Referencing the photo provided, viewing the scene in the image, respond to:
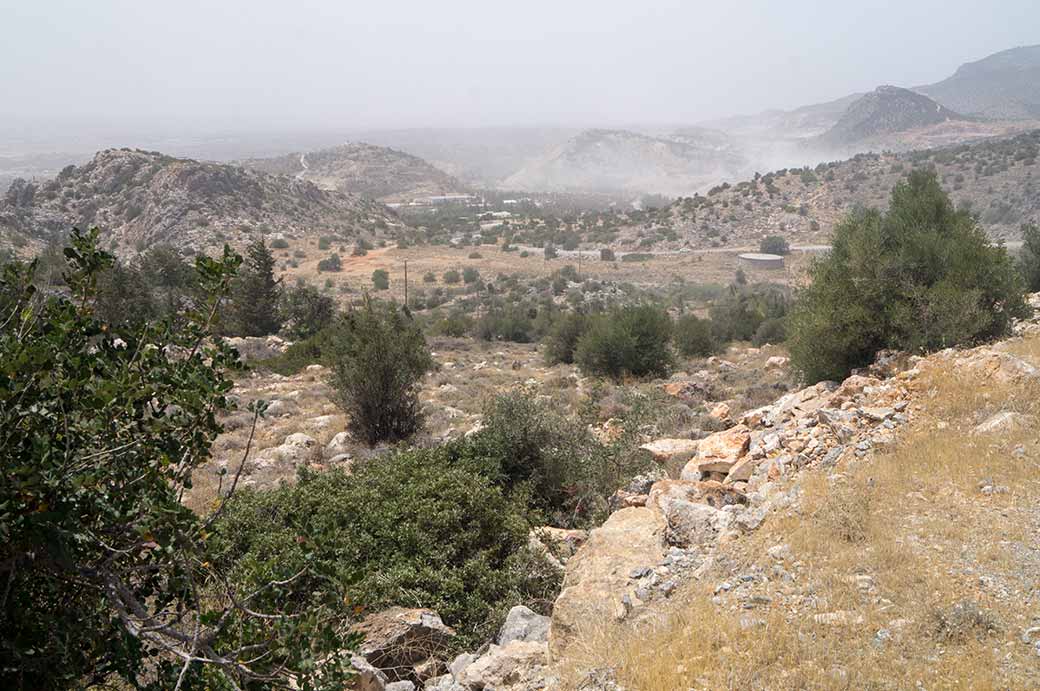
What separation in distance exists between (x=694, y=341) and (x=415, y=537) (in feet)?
62.7

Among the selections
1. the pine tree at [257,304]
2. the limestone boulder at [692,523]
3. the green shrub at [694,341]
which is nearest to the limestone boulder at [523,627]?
the limestone boulder at [692,523]

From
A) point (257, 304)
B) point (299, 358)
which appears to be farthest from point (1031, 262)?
point (257, 304)

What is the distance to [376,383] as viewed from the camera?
11.5 meters

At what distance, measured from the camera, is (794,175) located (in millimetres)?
79188

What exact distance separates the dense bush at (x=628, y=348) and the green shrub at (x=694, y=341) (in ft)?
11.9

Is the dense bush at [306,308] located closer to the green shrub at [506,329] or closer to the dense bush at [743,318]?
the green shrub at [506,329]

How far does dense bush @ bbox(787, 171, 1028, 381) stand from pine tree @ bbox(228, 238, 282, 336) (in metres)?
22.3

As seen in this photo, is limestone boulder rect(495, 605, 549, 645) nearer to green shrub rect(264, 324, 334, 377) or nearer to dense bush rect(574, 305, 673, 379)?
dense bush rect(574, 305, 673, 379)

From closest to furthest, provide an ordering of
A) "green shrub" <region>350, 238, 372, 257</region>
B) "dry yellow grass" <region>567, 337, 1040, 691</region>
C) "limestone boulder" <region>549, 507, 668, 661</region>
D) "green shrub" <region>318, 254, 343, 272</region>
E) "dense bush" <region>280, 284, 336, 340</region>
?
"dry yellow grass" <region>567, 337, 1040, 691</region> → "limestone boulder" <region>549, 507, 668, 661</region> → "dense bush" <region>280, 284, 336, 340</region> → "green shrub" <region>318, 254, 343, 272</region> → "green shrub" <region>350, 238, 372, 257</region>

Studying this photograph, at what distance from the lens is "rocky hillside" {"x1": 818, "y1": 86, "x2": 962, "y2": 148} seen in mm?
164250

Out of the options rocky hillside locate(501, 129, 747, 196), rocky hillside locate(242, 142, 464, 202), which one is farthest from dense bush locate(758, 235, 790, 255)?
rocky hillside locate(501, 129, 747, 196)

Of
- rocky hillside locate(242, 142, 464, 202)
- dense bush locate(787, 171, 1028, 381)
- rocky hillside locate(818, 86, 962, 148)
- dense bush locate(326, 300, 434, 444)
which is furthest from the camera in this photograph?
rocky hillside locate(818, 86, 962, 148)

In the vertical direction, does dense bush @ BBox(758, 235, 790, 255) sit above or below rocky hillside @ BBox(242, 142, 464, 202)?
below

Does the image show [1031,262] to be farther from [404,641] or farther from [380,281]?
[380,281]
